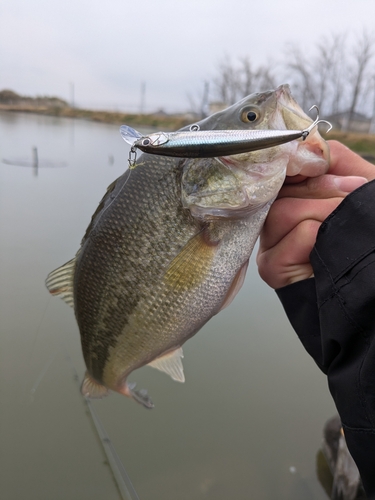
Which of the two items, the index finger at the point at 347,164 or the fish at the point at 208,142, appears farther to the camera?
the index finger at the point at 347,164

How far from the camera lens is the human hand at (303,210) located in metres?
1.10

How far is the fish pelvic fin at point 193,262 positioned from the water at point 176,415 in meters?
2.14

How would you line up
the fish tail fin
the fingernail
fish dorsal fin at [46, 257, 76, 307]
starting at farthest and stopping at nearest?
the fish tail fin, fish dorsal fin at [46, 257, 76, 307], the fingernail

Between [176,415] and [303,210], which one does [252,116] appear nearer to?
[303,210]

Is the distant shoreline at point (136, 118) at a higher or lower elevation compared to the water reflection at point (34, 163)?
higher

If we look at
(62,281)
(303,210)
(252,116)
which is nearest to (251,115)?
(252,116)

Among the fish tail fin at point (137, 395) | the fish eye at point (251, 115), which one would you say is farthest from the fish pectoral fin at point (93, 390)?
the fish eye at point (251, 115)

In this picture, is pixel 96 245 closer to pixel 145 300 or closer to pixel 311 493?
pixel 145 300

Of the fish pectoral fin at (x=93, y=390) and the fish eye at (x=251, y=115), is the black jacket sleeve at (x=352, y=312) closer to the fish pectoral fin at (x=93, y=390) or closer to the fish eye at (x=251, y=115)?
the fish eye at (x=251, y=115)

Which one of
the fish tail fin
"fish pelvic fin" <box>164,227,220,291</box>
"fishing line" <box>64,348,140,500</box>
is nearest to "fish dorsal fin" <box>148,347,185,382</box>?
the fish tail fin

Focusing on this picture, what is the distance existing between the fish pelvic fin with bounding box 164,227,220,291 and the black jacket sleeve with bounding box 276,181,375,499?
1.18ft

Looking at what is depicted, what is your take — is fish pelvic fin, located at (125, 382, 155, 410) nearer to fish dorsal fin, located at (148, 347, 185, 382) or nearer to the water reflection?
fish dorsal fin, located at (148, 347, 185, 382)

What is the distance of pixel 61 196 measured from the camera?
816 centimetres

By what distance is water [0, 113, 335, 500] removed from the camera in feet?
8.32
